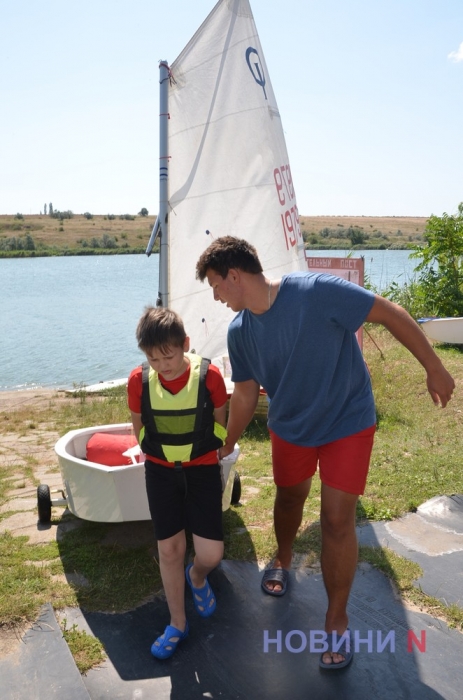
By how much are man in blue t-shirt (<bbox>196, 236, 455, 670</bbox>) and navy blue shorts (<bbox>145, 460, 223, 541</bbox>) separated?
0.45 metres

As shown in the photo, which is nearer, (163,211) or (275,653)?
(275,653)

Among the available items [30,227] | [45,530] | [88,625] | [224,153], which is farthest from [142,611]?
[30,227]

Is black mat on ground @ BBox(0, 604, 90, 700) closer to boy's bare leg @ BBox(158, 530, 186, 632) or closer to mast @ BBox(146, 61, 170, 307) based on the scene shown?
boy's bare leg @ BBox(158, 530, 186, 632)

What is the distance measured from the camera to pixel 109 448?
13.1 ft

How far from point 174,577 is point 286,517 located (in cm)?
67

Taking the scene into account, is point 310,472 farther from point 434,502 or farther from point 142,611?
point 434,502

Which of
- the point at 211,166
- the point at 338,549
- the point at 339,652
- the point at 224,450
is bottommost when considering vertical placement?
the point at 339,652

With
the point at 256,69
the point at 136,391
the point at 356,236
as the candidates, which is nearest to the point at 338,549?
the point at 136,391

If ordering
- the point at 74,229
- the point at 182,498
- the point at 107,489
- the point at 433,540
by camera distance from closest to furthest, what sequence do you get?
1. the point at 182,498
2. the point at 107,489
3. the point at 433,540
4. the point at 74,229

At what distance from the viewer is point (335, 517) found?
271cm

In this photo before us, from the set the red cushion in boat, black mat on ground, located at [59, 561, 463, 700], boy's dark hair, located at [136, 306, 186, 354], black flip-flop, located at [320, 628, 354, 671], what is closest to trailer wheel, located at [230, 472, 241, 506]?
the red cushion in boat

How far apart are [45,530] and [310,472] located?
2038 mm

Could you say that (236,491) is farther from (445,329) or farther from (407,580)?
(445,329)

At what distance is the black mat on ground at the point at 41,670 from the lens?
99.7 inches
